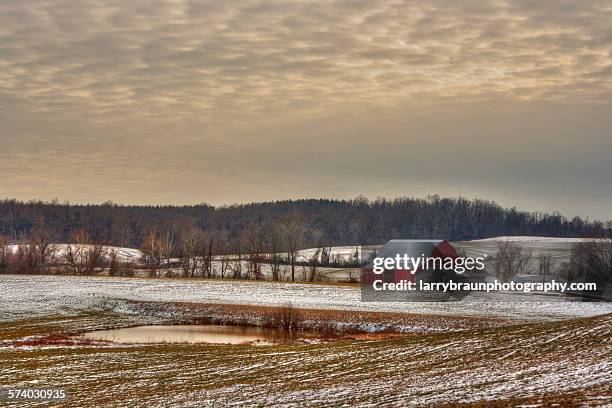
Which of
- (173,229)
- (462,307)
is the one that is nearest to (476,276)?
→ (462,307)

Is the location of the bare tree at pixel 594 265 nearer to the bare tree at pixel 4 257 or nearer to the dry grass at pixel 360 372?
the dry grass at pixel 360 372

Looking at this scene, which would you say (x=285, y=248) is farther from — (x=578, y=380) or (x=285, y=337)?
(x=578, y=380)

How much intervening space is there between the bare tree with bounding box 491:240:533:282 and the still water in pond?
45050mm

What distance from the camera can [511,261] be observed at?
284 feet

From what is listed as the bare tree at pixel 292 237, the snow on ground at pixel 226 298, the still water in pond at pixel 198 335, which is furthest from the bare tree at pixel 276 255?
the still water in pond at pixel 198 335

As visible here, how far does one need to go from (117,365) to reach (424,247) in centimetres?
4223

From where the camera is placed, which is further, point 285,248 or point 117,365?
point 285,248

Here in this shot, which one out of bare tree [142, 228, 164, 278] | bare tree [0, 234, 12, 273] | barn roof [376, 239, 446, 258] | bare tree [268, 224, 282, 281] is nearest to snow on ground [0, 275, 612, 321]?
barn roof [376, 239, 446, 258]

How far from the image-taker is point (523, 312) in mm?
50438

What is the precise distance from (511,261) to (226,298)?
140 ft

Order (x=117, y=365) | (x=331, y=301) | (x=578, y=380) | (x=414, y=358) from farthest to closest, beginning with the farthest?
→ (x=331, y=301)
(x=117, y=365)
(x=414, y=358)
(x=578, y=380)

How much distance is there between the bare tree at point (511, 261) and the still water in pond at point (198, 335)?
45.1 meters

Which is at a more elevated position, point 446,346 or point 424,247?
point 424,247

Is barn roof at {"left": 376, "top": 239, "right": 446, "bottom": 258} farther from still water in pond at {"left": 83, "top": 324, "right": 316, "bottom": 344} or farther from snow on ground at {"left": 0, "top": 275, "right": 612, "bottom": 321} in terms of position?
still water in pond at {"left": 83, "top": 324, "right": 316, "bottom": 344}
